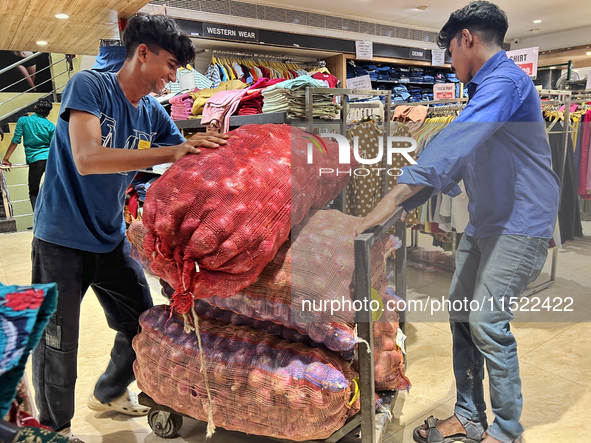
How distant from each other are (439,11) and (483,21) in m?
5.96

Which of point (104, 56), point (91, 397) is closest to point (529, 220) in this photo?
point (104, 56)

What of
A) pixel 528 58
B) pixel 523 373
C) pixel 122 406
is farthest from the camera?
pixel 528 58

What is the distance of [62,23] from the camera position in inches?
109

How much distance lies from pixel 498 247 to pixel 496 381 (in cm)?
47

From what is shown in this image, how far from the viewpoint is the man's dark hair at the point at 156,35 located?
142 cm

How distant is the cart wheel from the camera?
173cm

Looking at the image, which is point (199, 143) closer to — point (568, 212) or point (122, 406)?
point (122, 406)

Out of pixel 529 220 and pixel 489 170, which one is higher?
pixel 489 170

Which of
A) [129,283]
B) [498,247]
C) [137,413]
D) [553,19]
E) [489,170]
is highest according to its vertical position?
[553,19]

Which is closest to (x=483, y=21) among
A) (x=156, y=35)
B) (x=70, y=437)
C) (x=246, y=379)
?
(x=156, y=35)

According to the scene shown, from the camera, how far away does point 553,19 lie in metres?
6.75

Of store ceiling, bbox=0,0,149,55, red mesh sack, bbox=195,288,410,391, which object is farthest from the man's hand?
store ceiling, bbox=0,0,149,55

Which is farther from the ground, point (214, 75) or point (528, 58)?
point (214, 75)

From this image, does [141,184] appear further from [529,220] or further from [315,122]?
[529,220]
